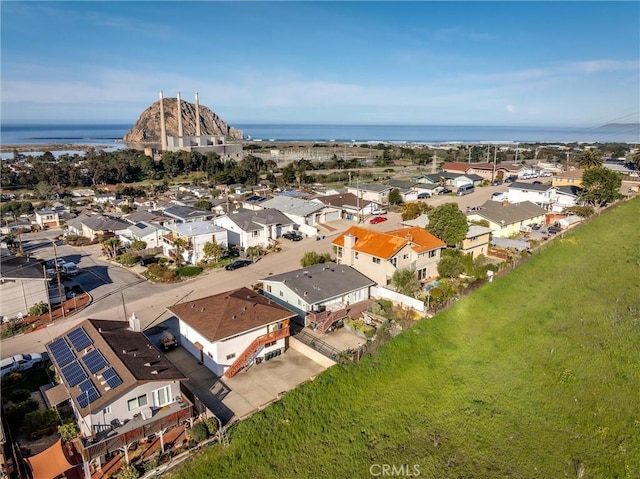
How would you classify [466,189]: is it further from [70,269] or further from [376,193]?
[70,269]

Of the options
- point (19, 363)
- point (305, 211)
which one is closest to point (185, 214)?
point (305, 211)

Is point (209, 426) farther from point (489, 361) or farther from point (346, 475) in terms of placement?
point (489, 361)

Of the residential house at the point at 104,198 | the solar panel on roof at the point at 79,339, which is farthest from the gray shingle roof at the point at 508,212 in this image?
the residential house at the point at 104,198

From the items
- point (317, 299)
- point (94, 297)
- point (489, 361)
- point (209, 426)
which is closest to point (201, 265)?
point (94, 297)

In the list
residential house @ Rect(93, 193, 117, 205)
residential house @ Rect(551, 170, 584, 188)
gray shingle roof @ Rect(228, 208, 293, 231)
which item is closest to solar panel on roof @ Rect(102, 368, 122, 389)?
gray shingle roof @ Rect(228, 208, 293, 231)

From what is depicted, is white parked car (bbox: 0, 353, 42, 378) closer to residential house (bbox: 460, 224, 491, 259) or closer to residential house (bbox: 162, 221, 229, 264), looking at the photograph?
residential house (bbox: 162, 221, 229, 264)
